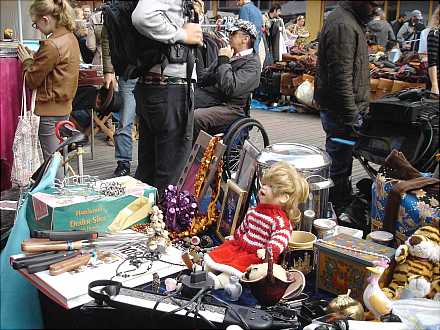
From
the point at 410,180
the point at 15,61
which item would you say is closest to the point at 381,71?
the point at 15,61

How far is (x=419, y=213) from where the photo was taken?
197 cm

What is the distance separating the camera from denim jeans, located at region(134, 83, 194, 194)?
2967mm

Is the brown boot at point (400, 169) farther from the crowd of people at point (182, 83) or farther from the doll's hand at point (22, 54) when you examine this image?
the doll's hand at point (22, 54)

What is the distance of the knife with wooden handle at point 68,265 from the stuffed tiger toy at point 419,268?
0.97 m

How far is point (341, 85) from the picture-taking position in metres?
3.34

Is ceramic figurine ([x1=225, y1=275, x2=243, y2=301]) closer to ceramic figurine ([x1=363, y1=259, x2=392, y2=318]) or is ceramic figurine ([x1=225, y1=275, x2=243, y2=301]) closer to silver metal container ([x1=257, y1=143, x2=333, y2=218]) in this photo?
ceramic figurine ([x1=363, y1=259, x2=392, y2=318])

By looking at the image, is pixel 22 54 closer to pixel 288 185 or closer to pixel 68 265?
pixel 68 265

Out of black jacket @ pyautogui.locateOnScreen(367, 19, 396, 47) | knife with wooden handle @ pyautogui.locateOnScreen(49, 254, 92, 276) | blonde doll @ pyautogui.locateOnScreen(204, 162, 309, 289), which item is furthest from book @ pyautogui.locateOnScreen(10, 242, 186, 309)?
black jacket @ pyautogui.locateOnScreen(367, 19, 396, 47)

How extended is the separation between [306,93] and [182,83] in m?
5.98

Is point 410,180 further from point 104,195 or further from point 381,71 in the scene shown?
point 381,71

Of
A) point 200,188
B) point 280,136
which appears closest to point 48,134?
point 200,188

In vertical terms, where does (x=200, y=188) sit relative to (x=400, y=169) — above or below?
below

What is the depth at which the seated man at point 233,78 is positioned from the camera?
4441 mm

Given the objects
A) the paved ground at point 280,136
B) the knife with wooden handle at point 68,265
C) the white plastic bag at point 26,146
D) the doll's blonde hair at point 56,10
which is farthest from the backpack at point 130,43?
the paved ground at point 280,136
